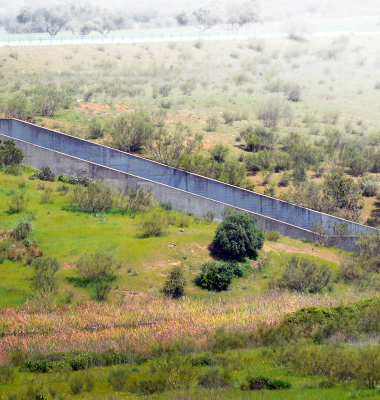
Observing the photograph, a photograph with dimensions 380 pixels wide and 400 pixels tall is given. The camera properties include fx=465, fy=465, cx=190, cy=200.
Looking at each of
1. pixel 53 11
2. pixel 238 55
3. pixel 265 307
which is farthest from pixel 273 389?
pixel 53 11

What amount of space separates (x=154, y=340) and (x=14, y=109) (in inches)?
911

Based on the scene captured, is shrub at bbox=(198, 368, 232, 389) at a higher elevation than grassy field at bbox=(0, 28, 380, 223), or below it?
below

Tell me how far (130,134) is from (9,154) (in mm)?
7550

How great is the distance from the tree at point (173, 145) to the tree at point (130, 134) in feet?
2.28

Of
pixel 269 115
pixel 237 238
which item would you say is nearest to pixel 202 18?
pixel 269 115

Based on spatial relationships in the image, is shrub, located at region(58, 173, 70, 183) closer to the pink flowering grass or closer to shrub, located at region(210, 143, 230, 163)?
shrub, located at region(210, 143, 230, 163)

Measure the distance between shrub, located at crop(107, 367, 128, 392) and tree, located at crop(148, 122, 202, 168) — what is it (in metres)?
18.4

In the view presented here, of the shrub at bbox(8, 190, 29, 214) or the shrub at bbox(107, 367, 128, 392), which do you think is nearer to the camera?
the shrub at bbox(107, 367, 128, 392)

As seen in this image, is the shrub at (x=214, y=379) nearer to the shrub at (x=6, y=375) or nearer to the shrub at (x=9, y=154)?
the shrub at (x=6, y=375)

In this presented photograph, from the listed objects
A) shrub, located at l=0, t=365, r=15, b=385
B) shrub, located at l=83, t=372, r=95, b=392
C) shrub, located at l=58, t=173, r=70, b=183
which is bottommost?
shrub, located at l=0, t=365, r=15, b=385

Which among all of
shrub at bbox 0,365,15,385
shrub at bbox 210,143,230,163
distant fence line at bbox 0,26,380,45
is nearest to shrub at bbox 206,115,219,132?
shrub at bbox 210,143,230,163

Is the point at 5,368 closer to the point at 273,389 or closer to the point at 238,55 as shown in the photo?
the point at 273,389

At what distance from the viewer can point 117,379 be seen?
941cm

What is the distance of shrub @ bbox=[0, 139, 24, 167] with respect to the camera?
2584 centimetres
